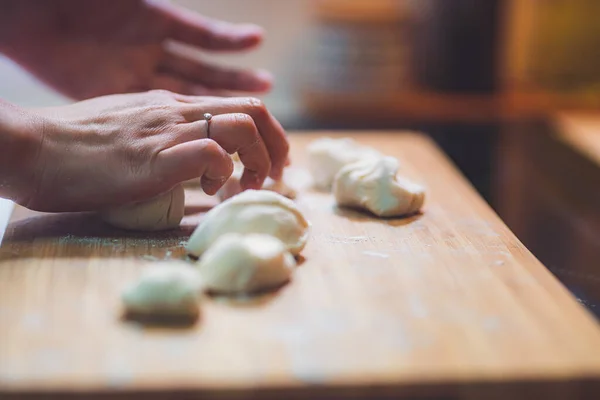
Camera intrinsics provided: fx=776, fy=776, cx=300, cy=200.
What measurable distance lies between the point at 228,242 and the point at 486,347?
1.08 ft

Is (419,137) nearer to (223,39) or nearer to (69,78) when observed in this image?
(223,39)

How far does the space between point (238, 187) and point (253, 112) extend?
15 cm

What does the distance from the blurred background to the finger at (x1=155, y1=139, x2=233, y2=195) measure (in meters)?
0.96

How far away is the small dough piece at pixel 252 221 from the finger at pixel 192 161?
2.5 inches

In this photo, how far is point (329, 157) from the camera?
141 centimetres

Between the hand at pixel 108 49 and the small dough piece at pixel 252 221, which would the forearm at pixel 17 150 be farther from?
the hand at pixel 108 49

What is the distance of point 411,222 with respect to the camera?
1234 millimetres

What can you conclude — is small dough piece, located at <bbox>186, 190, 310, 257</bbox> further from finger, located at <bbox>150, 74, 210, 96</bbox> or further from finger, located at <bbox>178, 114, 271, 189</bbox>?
finger, located at <bbox>150, 74, 210, 96</bbox>

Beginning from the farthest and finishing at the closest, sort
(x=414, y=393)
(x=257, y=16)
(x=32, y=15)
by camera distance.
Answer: (x=257, y=16), (x=32, y=15), (x=414, y=393)

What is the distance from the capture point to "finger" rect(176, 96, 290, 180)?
1.19 m

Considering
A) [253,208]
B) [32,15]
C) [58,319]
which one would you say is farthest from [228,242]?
[32,15]

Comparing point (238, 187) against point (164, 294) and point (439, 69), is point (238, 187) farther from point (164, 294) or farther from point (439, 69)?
point (439, 69)

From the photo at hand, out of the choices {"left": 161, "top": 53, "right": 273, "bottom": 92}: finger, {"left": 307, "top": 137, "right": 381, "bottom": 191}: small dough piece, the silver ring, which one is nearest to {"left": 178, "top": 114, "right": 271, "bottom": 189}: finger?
the silver ring

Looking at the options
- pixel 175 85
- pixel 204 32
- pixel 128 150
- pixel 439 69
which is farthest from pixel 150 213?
pixel 439 69
